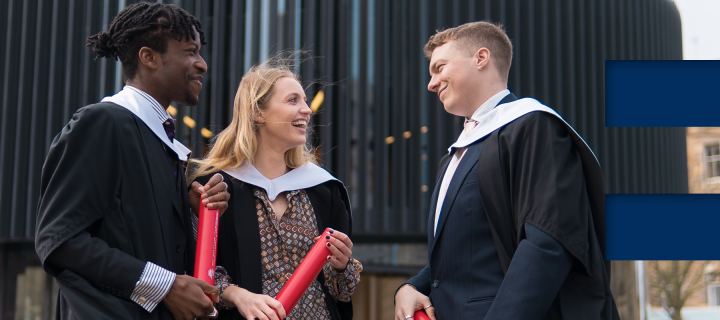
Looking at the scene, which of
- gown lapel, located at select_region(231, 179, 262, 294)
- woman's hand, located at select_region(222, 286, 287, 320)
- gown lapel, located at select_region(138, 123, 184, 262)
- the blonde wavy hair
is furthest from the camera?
the blonde wavy hair

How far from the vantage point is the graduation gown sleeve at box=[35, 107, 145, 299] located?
1924 mm

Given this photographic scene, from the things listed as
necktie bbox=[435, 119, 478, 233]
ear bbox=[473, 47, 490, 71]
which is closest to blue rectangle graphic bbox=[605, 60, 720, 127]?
ear bbox=[473, 47, 490, 71]

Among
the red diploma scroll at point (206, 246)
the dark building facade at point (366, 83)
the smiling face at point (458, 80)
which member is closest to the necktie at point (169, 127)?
the red diploma scroll at point (206, 246)

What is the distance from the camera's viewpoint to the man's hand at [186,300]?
2023 mm

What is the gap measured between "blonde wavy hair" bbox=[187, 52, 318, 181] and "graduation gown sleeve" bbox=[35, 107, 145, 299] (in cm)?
71

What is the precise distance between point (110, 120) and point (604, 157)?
235 inches

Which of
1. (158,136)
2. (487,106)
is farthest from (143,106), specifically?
(487,106)

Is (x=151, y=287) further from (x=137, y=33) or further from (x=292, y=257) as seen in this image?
(x=137, y=33)

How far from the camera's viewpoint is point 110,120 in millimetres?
2090

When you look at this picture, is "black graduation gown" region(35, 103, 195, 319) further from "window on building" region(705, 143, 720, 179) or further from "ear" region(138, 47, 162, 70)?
"window on building" region(705, 143, 720, 179)

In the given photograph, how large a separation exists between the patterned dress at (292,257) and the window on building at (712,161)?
4.85m

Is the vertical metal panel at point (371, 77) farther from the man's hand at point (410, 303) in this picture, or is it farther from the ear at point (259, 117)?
the man's hand at point (410, 303)

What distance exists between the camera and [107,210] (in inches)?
79.8

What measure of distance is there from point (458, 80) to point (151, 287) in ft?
4.61
